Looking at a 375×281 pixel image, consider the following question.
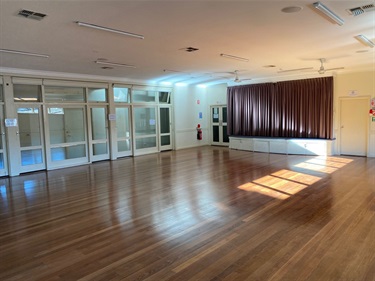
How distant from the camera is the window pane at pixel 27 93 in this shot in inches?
307

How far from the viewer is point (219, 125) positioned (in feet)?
43.2

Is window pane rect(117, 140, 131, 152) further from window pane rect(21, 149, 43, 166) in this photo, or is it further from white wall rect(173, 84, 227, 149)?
window pane rect(21, 149, 43, 166)

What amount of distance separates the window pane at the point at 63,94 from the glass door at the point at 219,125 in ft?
20.6

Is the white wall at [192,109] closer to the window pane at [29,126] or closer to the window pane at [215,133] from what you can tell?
the window pane at [215,133]

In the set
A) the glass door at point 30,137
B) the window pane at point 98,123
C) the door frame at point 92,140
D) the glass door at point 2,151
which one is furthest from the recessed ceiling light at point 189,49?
the glass door at point 2,151

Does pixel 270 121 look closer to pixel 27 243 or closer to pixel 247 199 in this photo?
pixel 247 199

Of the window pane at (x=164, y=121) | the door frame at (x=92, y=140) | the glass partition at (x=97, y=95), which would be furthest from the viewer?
the window pane at (x=164, y=121)

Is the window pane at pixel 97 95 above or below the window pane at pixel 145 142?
above

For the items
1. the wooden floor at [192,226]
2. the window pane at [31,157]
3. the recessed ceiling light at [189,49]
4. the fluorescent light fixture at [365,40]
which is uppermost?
the recessed ceiling light at [189,49]

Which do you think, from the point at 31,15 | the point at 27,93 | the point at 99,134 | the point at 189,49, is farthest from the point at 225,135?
the point at 31,15

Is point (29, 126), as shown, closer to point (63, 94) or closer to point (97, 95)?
point (63, 94)

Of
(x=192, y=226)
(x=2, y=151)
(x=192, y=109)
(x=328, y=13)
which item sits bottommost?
(x=192, y=226)

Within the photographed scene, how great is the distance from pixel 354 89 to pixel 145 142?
757 centimetres

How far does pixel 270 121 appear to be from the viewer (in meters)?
10.9
